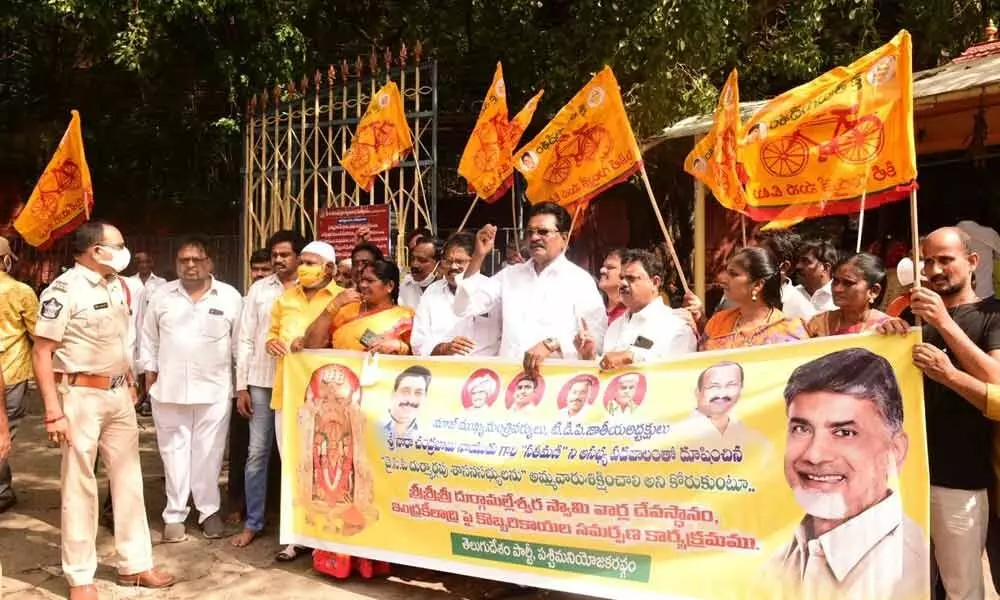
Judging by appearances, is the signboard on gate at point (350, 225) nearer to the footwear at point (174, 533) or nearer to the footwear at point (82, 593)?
the footwear at point (174, 533)

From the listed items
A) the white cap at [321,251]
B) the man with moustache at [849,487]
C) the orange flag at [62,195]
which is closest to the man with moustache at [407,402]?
the white cap at [321,251]

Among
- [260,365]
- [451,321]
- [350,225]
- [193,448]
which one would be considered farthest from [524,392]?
[350,225]

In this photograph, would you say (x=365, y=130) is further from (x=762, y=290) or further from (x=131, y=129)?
(x=131, y=129)

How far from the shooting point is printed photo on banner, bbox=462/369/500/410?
4.45 m

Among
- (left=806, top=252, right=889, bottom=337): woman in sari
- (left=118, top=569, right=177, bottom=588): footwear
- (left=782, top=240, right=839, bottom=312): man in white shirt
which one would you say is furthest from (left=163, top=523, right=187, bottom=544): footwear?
(left=782, top=240, right=839, bottom=312): man in white shirt

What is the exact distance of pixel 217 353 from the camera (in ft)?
19.4

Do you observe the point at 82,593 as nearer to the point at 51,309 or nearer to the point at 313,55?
the point at 51,309

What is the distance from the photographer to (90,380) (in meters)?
4.75

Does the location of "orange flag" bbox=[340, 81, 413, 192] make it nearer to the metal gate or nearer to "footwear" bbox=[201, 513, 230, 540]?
the metal gate

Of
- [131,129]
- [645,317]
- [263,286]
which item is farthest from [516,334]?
[131,129]

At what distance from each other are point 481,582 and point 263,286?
2538 millimetres

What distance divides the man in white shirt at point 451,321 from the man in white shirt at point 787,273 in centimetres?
158

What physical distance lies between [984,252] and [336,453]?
5.62 metres

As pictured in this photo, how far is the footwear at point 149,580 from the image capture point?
4844 millimetres
